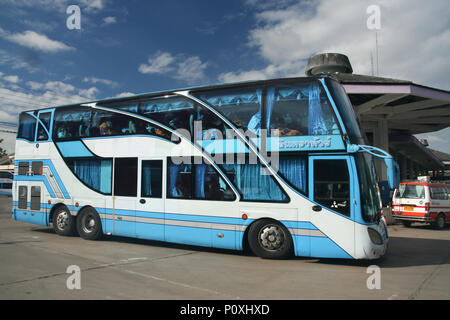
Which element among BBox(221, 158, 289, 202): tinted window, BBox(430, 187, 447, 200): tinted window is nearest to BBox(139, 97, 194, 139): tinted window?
BBox(221, 158, 289, 202): tinted window

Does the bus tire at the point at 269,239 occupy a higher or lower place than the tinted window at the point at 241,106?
lower

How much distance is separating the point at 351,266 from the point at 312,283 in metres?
1.81

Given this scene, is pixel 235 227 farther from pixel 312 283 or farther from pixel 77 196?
pixel 77 196

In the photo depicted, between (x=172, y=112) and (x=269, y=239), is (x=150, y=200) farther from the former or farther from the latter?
(x=269, y=239)

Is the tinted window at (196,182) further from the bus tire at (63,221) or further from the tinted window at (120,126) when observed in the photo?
the bus tire at (63,221)

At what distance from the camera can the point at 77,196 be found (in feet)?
36.3

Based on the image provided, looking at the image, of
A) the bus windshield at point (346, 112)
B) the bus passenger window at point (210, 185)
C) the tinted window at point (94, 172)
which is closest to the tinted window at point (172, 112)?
the bus passenger window at point (210, 185)

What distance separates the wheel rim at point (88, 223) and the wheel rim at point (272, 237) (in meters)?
5.52

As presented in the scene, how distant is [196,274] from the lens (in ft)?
22.4

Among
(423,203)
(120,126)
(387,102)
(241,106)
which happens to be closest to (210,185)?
(241,106)

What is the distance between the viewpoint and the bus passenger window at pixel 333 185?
291 inches

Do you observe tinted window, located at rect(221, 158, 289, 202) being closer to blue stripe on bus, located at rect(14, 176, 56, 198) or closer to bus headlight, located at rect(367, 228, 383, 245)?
bus headlight, located at rect(367, 228, 383, 245)

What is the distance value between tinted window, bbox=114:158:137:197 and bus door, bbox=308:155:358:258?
4.93 meters
